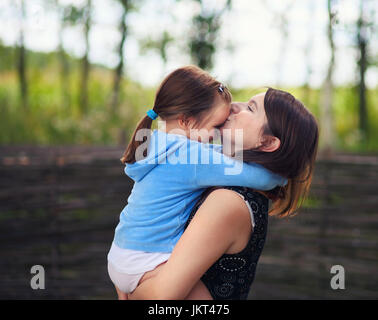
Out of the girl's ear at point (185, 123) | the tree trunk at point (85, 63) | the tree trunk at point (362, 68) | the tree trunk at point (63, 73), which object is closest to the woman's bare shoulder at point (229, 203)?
the girl's ear at point (185, 123)

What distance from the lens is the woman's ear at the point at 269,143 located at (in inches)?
56.2

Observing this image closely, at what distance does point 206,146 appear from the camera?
4.75 ft

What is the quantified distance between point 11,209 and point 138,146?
2801 millimetres

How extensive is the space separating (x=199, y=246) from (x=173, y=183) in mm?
235

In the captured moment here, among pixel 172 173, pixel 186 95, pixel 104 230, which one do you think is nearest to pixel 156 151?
pixel 172 173

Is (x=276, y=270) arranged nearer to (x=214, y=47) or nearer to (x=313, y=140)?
(x=313, y=140)

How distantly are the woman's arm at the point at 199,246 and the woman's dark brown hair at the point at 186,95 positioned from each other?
356 mm

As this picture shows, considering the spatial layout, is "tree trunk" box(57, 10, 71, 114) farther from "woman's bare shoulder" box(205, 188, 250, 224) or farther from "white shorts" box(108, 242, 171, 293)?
"woman's bare shoulder" box(205, 188, 250, 224)

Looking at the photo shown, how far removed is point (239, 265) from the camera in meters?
1.40

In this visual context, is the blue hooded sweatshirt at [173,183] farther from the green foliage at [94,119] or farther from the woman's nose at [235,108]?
the green foliage at [94,119]

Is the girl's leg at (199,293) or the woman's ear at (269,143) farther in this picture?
the woman's ear at (269,143)

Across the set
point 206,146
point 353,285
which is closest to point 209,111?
point 206,146

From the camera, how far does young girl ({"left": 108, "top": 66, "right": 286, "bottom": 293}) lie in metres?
1.38

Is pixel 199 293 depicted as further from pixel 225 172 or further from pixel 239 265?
pixel 225 172
